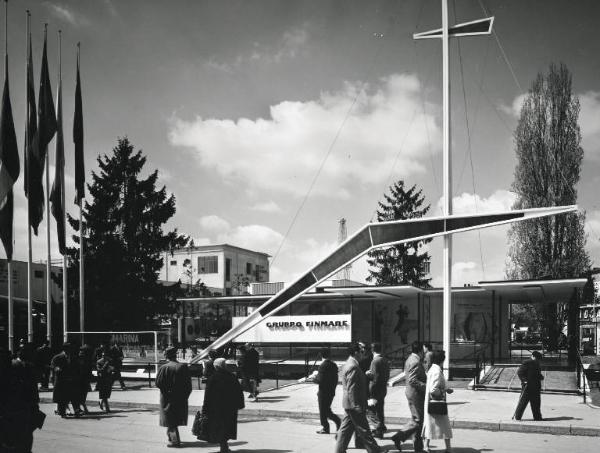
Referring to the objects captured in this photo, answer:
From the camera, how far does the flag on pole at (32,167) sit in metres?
22.8

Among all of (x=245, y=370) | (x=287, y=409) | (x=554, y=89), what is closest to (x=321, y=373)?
(x=287, y=409)

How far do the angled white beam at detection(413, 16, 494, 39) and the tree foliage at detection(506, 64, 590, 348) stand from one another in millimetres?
26138

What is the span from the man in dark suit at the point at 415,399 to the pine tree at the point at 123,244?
1346 inches

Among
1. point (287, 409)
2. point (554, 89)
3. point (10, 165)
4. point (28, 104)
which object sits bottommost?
point (287, 409)

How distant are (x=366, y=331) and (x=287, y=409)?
1611 cm

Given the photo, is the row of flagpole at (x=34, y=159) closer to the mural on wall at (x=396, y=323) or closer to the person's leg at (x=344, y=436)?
the mural on wall at (x=396, y=323)

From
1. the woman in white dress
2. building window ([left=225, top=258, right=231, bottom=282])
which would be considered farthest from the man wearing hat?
building window ([left=225, top=258, right=231, bottom=282])

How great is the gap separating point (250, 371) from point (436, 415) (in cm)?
820

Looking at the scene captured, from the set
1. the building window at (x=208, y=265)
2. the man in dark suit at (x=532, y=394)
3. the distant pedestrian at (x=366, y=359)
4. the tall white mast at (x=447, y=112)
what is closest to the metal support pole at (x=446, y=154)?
the tall white mast at (x=447, y=112)

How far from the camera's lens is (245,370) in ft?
55.0

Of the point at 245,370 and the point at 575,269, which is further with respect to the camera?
the point at 575,269

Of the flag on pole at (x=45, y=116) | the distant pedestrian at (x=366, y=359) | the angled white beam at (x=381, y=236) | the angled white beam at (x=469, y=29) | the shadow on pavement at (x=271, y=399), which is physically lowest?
the shadow on pavement at (x=271, y=399)

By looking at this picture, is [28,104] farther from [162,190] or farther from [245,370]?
[162,190]

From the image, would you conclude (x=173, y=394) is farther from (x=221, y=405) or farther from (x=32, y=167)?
(x=32, y=167)
